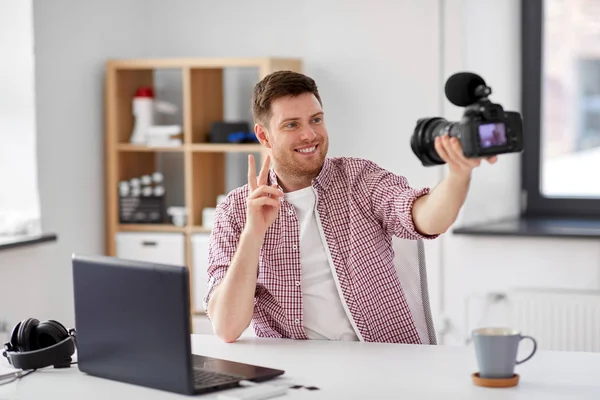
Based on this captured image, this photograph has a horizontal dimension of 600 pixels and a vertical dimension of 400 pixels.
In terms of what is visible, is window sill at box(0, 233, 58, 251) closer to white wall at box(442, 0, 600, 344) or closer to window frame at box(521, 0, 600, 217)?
white wall at box(442, 0, 600, 344)

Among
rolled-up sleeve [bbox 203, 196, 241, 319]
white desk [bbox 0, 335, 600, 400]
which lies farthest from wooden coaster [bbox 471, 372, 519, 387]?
rolled-up sleeve [bbox 203, 196, 241, 319]

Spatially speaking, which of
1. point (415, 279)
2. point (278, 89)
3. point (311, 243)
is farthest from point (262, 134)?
point (415, 279)

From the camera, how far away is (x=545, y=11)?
4277 mm

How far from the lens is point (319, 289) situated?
2391mm

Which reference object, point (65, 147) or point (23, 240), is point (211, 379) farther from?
point (65, 147)

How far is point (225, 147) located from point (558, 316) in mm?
1591

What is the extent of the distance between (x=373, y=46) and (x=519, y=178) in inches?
35.9

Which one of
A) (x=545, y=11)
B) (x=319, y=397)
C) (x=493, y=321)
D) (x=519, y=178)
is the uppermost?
(x=545, y=11)

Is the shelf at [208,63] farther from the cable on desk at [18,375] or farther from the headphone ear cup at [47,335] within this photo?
the cable on desk at [18,375]

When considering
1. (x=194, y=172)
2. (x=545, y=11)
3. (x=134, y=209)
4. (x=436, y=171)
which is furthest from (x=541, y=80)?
(x=134, y=209)

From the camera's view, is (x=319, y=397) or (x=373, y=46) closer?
(x=319, y=397)

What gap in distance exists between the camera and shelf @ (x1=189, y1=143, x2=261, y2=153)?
4164 millimetres

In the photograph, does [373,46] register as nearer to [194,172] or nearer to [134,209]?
[194,172]

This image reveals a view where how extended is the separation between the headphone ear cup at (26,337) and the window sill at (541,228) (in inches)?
91.9
